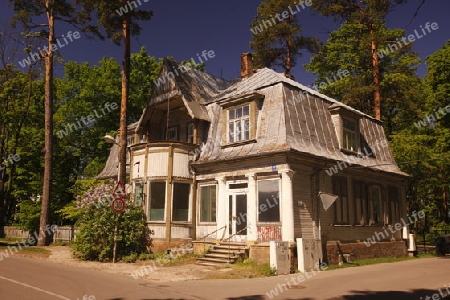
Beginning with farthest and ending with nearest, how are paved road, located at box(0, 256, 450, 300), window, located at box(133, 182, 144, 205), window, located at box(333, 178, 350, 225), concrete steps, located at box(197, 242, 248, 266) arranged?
window, located at box(133, 182, 144, 205) → window, located at box(333, 178, 350, 225) → concrete steps, located at box(197, 242, 248, 266) → paved road, located at box(0, 256, 450, 300)

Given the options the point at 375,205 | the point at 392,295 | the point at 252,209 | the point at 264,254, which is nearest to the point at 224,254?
→ the point at 264,254

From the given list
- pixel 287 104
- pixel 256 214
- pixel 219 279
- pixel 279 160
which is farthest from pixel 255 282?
pixel 287 104

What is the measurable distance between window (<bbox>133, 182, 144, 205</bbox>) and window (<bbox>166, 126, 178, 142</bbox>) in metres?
3.99

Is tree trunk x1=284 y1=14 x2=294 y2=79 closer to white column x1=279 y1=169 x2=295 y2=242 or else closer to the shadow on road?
white column x1=279 y1=169 x2=295 y2=242

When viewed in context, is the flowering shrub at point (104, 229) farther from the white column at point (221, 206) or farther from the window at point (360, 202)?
the window at point (360, 202)

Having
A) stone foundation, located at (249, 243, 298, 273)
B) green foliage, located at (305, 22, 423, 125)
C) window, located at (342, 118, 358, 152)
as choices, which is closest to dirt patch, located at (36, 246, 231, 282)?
stone foundation, located at (249, 243, 298, 273)

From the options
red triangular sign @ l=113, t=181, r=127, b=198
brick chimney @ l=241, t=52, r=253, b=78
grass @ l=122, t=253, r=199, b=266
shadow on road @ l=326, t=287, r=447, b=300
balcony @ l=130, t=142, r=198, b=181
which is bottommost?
shadow on road @ l=326, t=287, r=447, b=300

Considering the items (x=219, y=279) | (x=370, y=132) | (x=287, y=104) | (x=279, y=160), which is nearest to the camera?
(x=219, y=279)

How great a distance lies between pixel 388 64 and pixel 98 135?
2768 centimetres

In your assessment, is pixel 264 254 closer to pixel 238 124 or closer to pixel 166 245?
pixel 166 245

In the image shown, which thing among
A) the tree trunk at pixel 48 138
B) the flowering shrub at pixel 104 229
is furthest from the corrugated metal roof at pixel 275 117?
the tree trunk at pixel 48 138

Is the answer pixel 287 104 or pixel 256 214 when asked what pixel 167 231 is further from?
pixel 287 104

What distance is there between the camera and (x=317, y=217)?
16125mm

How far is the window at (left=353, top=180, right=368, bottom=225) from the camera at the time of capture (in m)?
18.8
